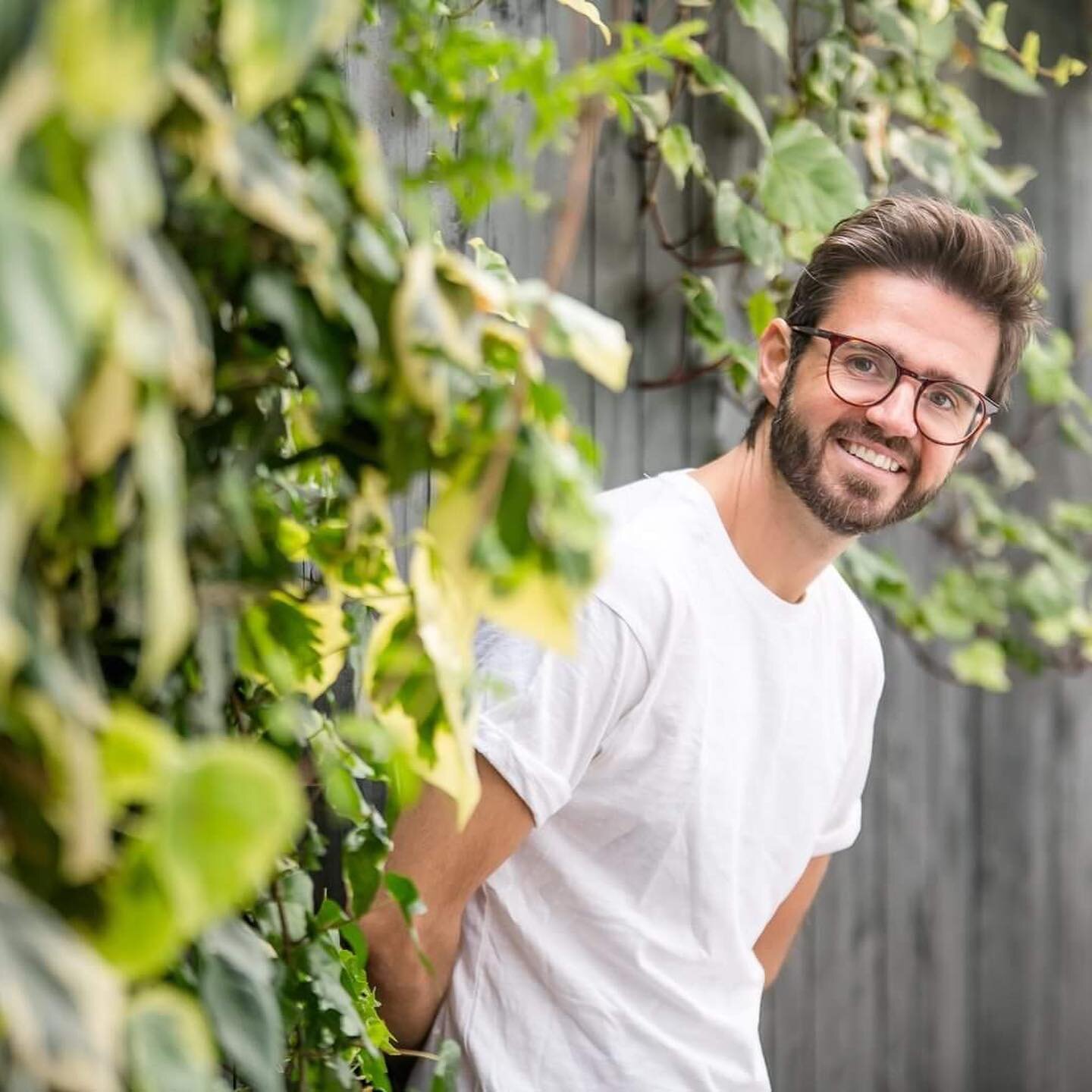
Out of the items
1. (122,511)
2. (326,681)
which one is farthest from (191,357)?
(326,681)

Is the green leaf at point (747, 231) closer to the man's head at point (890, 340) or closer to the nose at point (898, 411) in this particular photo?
the man's head at point (890, 340)

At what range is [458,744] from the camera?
0.74m

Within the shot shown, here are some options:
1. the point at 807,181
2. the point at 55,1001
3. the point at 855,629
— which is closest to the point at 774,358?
the point at 855,629

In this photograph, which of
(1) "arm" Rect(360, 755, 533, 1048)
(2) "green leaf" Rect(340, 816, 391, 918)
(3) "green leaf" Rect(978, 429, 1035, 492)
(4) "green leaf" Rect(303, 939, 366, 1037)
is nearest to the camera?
(4) "green leaf" Rect(303, 939, 366, 1037)

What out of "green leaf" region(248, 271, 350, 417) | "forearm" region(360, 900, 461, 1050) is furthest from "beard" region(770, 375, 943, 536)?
"green leaf" region(248, 271, 350, 417)

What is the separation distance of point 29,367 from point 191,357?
103mm

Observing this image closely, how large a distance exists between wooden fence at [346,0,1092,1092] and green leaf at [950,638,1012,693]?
0.27ft

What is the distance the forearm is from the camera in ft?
4.61

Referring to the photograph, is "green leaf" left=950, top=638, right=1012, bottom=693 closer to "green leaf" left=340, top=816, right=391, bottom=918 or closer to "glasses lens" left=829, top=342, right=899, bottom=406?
"glasses lens" left=829, top=342, right=899, bottom=406

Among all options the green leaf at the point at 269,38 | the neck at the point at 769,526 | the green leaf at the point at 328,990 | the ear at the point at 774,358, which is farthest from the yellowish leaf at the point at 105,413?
the ear at the point at 774,358

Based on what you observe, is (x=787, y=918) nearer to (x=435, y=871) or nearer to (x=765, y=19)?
(x=435, y=871)

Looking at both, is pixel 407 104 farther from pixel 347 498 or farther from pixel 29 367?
pixel 29 367

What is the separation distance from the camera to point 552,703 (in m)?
1.37

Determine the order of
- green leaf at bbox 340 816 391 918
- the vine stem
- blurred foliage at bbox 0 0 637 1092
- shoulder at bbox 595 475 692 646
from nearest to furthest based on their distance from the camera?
blurred foliage at bbox 0 0 637 1092, the vine stem, green leaf at bbox 340 816 391 918, shoulder at bbox 595 475 692 646
